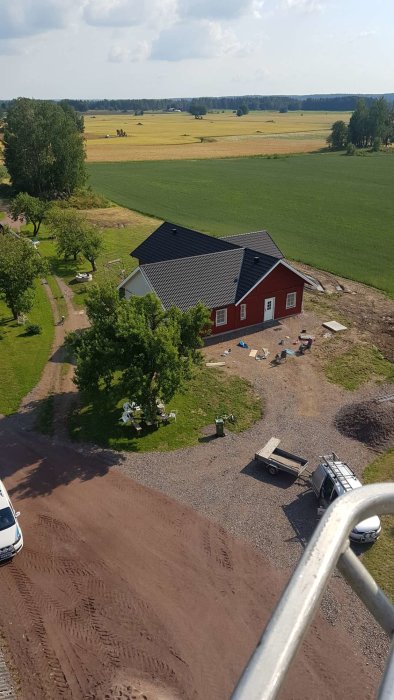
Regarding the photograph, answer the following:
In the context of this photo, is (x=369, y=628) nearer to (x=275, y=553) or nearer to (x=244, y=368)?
(x=275, y=553)

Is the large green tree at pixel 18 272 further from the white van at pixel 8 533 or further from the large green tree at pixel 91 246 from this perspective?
the white van at pixel 8 533

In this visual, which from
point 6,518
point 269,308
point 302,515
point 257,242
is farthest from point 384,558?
point 257,242

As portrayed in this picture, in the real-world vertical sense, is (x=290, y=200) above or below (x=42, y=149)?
below

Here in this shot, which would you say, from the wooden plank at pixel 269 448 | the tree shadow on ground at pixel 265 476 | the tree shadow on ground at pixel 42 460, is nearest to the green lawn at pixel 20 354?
the tree shadow on ground at pixel 42 460

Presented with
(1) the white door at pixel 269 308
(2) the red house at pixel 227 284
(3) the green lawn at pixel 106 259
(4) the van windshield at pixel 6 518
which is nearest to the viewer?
(4) the van windshield at pixel 6 518

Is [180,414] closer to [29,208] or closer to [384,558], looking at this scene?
[384,558]
